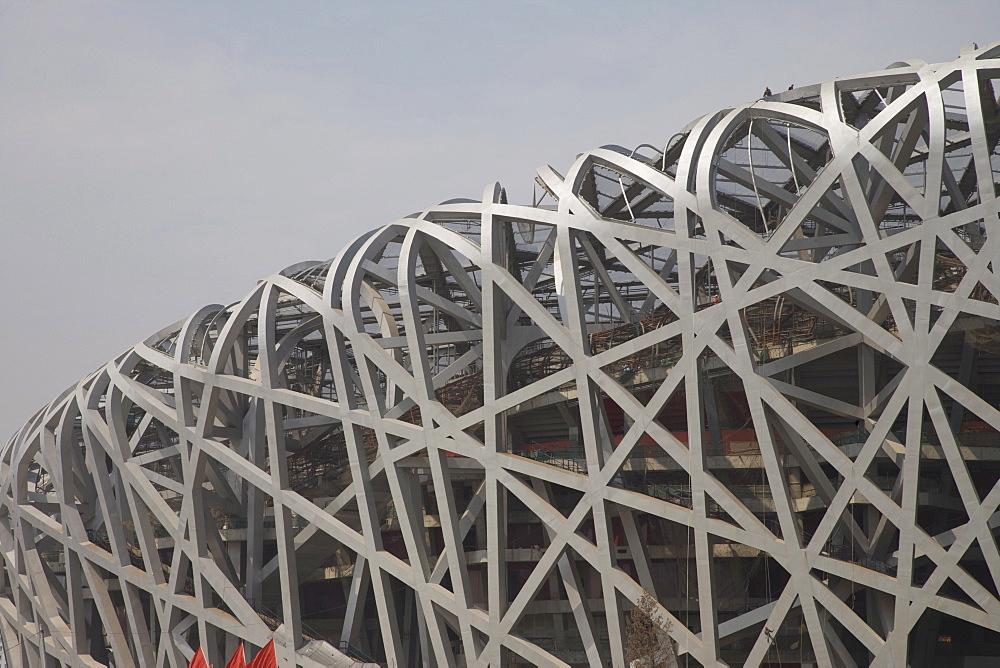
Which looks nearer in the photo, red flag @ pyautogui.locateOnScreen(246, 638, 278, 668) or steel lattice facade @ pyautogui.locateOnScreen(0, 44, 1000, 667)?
steel lattice facade @ pyautogui.locateOnScreen(0, 44, 1000, 667)

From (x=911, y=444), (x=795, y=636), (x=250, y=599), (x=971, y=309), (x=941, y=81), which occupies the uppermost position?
(x=941, y=81)

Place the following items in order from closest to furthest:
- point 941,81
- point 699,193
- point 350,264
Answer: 1. point 941,81
2. point 699,193
3. point 350,264

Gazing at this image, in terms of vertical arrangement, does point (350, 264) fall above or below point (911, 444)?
above

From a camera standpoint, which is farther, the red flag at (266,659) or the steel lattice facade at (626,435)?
the red flag at (266,659)

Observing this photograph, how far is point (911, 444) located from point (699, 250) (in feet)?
24.4

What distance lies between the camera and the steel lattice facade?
81.3ft

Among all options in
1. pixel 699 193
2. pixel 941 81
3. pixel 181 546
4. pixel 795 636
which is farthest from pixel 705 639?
pixel 181 546

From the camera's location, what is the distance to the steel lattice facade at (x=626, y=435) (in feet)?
81.3

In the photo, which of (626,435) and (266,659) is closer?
(266,659)

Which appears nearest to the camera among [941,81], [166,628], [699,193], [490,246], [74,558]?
[941,81]

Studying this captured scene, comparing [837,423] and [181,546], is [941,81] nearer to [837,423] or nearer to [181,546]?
[837,423]

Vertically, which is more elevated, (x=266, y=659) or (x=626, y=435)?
(x=626, y=435)

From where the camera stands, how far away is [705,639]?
25.8 meters

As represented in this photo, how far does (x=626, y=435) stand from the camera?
2752cm
